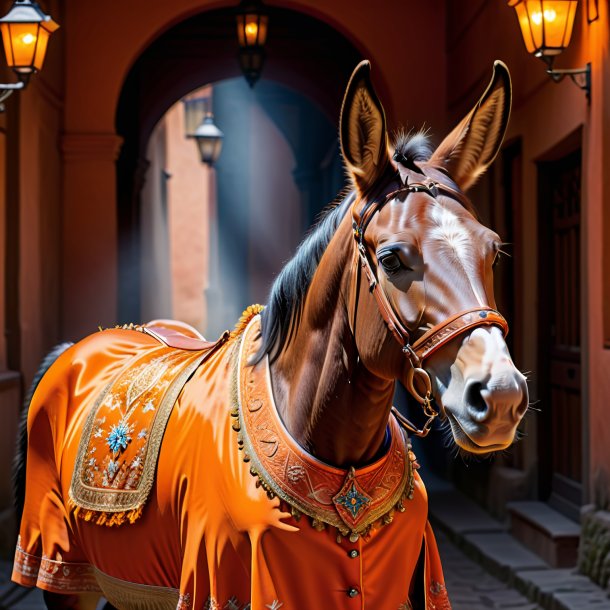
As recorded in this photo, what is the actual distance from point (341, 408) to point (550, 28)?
14.1 feet

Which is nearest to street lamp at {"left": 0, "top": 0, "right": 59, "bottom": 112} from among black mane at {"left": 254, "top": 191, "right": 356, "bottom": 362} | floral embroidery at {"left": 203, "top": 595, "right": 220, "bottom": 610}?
black mane at {"left": 254, "top": 191, "right": 356, "bottom": 362}

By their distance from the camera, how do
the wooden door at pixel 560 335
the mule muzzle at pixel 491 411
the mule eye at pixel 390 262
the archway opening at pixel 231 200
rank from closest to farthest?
the mule muzzle at pixel 491 411, the mule eye at pixel 390 262, the wooden door at pixel 560 335, the archway opening at pixel 231 200

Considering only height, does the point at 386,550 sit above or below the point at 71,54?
below

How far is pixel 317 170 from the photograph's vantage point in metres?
21.3

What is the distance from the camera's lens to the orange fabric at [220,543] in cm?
268

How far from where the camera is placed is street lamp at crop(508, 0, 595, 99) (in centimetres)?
628

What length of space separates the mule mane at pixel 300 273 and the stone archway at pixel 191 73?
10.6 m

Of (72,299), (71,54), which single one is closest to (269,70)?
(71,54)

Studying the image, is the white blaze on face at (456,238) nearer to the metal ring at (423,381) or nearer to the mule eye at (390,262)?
the mule eye at (390,262)

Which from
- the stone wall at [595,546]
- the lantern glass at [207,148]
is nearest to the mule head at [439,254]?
the stone wall at [595,546]

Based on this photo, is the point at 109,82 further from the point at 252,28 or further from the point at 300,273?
the point at 300,273

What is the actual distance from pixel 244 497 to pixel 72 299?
24.8ft

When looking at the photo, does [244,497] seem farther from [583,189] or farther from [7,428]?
[7,428]

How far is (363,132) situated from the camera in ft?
8.58
